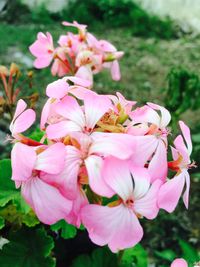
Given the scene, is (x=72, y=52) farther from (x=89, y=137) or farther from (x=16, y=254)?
(x=89, y=137)

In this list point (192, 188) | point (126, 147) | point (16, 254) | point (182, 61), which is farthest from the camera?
point (182, 61)

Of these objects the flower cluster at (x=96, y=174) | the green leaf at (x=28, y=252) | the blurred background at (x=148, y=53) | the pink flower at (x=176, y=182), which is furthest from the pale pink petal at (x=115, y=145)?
the blurred background at (x=148, y=53)

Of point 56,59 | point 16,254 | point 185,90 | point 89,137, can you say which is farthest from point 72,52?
point 185,90

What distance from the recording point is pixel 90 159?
886 mm

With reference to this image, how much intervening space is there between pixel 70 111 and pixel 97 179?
17 cm

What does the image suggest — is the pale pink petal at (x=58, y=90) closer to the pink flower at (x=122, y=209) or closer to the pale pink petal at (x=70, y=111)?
the pale pink petal at (x=70, y=111)

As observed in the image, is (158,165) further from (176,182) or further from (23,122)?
(23,122)

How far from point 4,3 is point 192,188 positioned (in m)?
3.79

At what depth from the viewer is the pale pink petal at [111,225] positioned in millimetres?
896

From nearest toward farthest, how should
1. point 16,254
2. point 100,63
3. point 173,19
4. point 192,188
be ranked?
point 16,254, point 100,63, point 192,188, point 173,19

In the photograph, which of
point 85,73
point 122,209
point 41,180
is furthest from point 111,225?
point 85,73

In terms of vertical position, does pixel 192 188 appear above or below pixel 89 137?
below

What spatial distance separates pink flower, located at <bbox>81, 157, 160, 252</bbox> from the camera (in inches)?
34.7

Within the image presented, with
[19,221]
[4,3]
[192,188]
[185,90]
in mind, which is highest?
[19,221]
